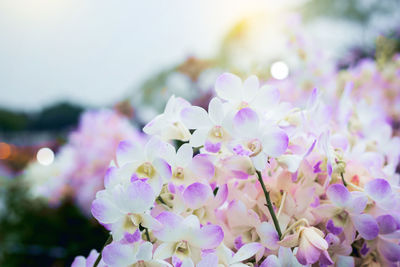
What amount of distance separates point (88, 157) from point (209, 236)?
0.44 m

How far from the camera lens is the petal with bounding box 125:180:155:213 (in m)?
0.14

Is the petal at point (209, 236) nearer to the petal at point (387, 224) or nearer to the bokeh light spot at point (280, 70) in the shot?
the petal at point (387, 224)

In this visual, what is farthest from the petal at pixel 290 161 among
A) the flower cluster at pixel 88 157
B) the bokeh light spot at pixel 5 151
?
the bokeh light spot at pixel 5 151

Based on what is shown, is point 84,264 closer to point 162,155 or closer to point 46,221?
point 162,155

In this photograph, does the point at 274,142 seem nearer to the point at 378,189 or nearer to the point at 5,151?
the point at 378,189

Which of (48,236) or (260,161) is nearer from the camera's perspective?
(260,161)

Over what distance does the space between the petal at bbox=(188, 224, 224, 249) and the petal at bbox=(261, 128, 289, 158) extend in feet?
0.11

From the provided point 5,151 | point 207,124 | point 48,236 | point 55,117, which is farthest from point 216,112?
point 55,117

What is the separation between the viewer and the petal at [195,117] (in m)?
0.15

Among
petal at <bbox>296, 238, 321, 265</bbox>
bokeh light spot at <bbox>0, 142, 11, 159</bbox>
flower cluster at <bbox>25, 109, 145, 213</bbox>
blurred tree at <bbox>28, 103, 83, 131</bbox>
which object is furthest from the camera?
blurred tree at <bbox>28, 103, 83, 131</bbox>

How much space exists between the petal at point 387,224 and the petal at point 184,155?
9 centimetres

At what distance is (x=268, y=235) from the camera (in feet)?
0.50

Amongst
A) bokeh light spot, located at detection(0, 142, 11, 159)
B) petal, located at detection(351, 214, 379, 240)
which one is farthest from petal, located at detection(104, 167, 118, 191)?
bokeh light spot, located at detection(0, 142, 11, 159)

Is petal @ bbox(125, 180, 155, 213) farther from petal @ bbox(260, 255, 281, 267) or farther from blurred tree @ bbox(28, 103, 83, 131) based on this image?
blurred tree @ bbox(28, 103, 83, 131)
